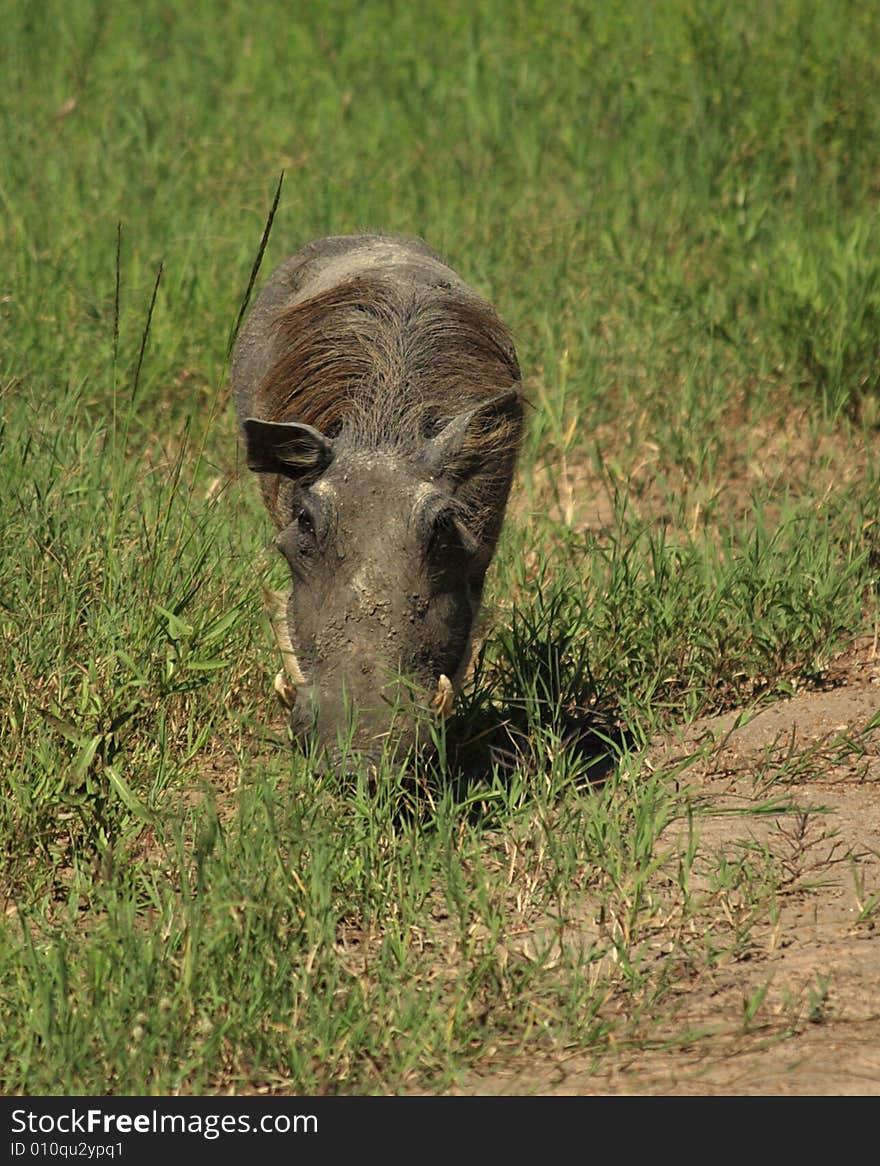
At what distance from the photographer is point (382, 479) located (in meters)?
3.81

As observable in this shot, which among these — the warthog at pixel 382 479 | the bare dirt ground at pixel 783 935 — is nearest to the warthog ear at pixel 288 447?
the warthog at pixel 382 479

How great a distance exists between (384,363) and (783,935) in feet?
5.51

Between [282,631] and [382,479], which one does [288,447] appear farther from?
[282,631]

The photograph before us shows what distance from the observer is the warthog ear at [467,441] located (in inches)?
154

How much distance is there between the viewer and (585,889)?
3594mm

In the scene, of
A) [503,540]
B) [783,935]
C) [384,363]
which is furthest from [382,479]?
[503,540]

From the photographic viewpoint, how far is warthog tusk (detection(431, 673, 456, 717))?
3.69 meters

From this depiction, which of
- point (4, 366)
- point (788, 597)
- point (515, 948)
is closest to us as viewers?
Result: point (515, 948)

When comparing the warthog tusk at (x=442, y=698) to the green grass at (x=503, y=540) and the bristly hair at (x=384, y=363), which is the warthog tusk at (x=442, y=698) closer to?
the green grass at (x=503, y=540)

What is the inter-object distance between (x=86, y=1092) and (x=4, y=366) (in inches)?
141

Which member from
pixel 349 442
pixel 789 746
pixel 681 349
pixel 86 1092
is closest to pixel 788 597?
pixel 789 746

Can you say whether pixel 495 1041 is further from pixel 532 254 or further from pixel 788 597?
pixel 532 254

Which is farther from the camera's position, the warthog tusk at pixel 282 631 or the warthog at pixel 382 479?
the warthog tusk at pixel 282 631

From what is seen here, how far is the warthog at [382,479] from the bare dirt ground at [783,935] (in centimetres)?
76
